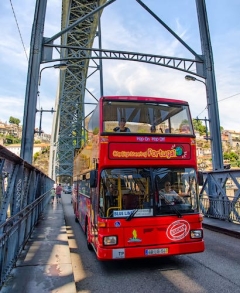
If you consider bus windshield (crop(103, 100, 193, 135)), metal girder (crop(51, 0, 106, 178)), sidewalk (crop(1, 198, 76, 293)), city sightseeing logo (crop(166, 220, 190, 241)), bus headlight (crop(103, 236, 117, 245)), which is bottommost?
sidewalk (crop(1, 198, 76, 293))

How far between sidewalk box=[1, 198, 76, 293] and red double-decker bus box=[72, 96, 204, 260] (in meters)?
0.75

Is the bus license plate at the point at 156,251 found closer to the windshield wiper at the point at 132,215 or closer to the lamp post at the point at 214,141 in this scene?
the windshield wiper at the point at 132,215

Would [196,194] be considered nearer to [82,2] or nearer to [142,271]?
[142,271]

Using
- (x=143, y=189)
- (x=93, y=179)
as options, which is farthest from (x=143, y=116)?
(x=93, y=179)

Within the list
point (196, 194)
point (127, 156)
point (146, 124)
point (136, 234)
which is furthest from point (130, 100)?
point (136, 234)

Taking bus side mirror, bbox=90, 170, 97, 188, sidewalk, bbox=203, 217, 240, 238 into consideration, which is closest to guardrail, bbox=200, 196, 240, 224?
sidewalk, bbox=203, 217, 240, 238

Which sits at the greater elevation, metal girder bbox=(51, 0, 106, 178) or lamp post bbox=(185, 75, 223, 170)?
metal girder bbox=(51, 0, 106, 178)

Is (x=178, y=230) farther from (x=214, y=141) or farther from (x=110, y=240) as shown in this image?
(x=214, y=141)

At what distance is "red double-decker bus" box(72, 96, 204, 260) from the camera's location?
15.5ft

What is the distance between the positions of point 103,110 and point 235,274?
3888 mm

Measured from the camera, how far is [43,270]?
4477 millimetres

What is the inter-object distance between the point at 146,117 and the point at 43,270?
3512 millimetres

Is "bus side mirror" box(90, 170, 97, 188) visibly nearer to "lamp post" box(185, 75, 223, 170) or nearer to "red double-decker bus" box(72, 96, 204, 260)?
"red double-decker bus" box(72, 96, 204, 260)

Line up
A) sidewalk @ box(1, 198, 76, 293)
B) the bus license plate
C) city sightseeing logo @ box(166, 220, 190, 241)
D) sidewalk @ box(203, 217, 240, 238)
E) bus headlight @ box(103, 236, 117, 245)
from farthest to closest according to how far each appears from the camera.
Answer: sidewalk @ box(203, 217, 240, 238), city sightseeing logo @ box(166, 220, 190, 241), the bus license plate, bus headlight @ box(103, 236, 117, 245), sidewalk @ box(1, 198, 76, 293)
